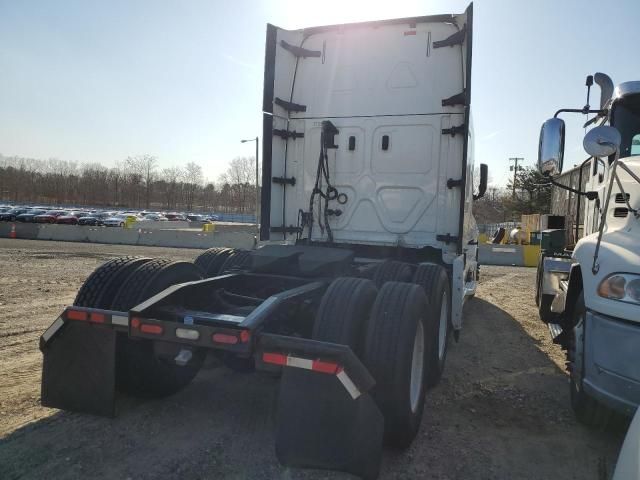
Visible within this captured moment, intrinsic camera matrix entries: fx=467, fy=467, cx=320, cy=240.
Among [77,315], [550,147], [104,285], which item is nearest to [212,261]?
[104,285]

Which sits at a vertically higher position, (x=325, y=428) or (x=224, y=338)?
(x=224, y=338)

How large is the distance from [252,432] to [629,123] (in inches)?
178

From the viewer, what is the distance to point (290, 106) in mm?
6285

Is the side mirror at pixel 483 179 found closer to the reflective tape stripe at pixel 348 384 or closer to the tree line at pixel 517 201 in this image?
the reflective tape stripe at pixel 348 384

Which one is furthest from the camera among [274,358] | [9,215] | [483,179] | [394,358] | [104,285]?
[9,215]

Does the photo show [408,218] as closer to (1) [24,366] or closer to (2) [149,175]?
(1) [24,366]

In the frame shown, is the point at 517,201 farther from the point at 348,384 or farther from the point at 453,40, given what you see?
the point at 348,384

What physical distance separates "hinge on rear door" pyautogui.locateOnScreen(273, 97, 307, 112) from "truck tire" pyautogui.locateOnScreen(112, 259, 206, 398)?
2.97 metres

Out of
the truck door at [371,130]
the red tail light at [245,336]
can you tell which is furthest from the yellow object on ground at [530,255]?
the red tail light at [245,336]

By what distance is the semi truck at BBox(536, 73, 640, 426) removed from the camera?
10.0 ft

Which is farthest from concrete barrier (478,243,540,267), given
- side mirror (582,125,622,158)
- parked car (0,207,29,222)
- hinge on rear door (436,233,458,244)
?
parked car (0,207,29,222)

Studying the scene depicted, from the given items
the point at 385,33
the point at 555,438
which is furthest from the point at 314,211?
the point at 555,438

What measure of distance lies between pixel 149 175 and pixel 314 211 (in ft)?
321

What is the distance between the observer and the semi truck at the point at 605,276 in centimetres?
306
